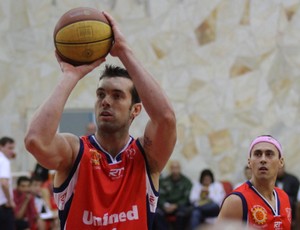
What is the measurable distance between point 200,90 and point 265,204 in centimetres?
747

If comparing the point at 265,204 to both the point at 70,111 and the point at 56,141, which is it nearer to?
the point at 56,141

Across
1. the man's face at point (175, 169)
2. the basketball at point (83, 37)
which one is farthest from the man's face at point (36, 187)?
the basketball at point (83, 37)

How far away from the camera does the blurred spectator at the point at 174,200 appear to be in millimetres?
11516

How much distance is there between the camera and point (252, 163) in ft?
18.9

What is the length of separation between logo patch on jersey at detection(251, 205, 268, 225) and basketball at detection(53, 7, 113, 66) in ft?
5.81

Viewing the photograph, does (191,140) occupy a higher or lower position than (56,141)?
higher

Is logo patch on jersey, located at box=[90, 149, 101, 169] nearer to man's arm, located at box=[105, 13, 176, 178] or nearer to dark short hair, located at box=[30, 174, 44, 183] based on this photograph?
man's arm, located at box=[105, 13, 176, 178]

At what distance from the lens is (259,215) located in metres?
5.41

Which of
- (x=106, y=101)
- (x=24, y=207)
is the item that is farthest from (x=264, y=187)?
(x=24, y=207)

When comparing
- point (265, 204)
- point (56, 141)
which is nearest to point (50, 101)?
point (56, 141)

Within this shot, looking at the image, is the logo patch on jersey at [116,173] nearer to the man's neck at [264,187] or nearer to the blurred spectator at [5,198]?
the man's neck at [264,187]

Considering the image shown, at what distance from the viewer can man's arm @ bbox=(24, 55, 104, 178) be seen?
13.0 feet

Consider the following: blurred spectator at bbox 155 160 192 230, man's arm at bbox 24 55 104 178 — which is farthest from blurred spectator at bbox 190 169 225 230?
man's arm at bbox 24 55 104 178

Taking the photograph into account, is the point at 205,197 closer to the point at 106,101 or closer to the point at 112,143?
the point at 112,143
